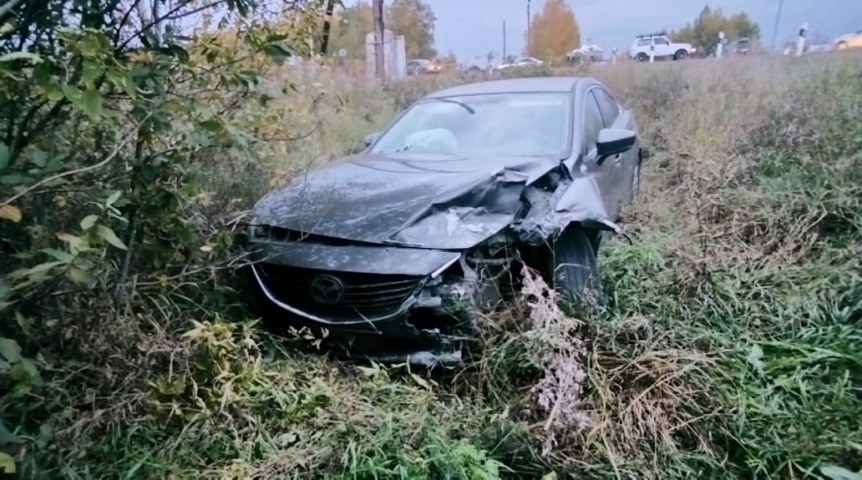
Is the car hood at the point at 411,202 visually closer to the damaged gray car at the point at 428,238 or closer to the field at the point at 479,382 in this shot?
the damaged gray car at the point at 428,238

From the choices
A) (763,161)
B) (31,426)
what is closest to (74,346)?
(31,426)

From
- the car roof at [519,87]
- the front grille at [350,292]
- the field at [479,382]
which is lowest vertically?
the field at [479,382]

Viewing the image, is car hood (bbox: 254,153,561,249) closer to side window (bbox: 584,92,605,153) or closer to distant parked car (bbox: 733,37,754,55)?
side window (bbox: 584,92,605,153)

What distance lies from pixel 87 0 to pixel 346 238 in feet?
4.77

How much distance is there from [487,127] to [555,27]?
2094cm

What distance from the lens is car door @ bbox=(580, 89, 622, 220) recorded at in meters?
4.10

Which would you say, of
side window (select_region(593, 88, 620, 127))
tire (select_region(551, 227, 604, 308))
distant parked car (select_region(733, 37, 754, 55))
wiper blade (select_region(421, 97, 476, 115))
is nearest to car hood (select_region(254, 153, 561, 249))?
tire (select_region(551, 227, 604, 308))

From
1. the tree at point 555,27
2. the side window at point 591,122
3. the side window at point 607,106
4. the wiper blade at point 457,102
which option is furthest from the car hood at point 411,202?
the tree at point 555,27

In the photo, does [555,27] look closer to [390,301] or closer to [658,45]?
[658,45]

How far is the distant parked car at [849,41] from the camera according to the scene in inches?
298

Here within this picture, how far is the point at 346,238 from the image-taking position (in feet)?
10.0

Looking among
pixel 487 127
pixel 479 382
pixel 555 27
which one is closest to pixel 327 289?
pixel 479 382

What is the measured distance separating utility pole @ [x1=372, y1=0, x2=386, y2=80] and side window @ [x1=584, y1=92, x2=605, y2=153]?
23.3ft

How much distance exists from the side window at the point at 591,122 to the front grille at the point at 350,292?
186cm
